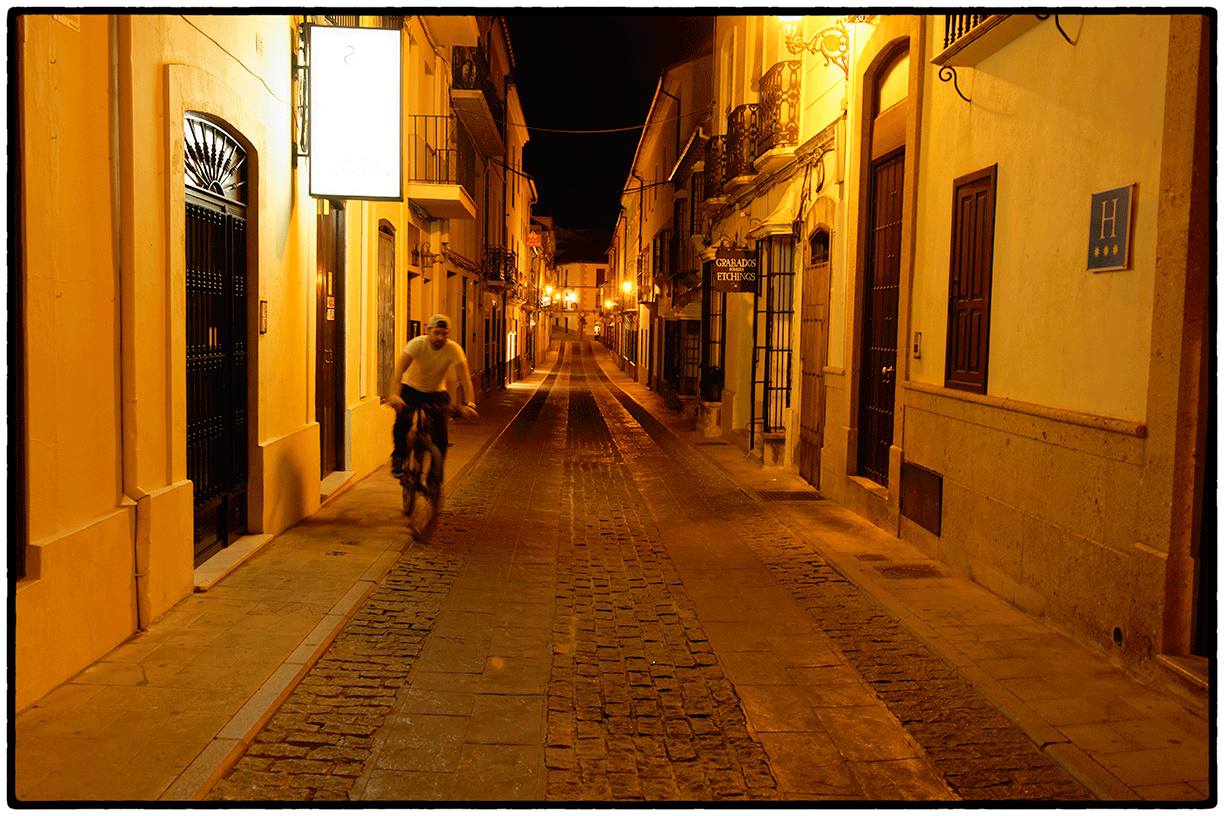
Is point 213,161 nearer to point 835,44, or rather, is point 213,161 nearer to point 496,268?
point 835,44

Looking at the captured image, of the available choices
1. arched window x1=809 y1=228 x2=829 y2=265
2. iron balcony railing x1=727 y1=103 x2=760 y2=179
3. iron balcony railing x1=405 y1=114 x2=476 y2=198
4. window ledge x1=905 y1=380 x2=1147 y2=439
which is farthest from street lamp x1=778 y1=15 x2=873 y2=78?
iron balcony railing x1=405 y1=114 x2=476 y2=198

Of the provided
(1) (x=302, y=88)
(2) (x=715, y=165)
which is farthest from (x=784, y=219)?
(1) (x=302, y=88)

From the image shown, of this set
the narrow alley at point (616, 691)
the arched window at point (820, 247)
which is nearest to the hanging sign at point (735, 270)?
the arched window at point (820, 247)

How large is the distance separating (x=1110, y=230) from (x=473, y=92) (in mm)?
17057

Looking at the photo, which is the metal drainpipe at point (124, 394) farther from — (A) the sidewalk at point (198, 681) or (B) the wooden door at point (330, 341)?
(B) the wooden door at point (330, 341)

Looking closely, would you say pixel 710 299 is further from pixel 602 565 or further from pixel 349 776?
pixel 349 776

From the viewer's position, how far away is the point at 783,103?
13.0 meters

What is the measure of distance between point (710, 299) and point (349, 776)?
1706 centimetres

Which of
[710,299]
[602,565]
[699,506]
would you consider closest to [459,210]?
[710,299]

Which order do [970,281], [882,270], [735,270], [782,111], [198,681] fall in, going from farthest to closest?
[735,270], [782,111], [882,270], [970,281], [198,681]

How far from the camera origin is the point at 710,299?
1997 centimetres

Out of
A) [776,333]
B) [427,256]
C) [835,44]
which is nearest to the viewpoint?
[835,44]

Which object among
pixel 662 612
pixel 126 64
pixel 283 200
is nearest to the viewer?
pixel 126 64

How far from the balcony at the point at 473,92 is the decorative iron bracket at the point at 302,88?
11942mm
